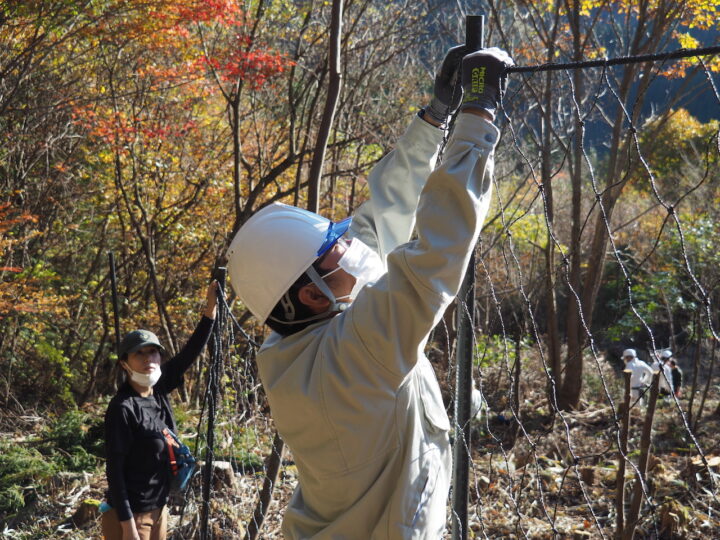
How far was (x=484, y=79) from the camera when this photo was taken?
1.54 meters

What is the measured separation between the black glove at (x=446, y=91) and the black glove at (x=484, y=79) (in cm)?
36

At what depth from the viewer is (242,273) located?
71.6 inches

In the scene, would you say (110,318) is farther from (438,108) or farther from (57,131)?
(438,108)

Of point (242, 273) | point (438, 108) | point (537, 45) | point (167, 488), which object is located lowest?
point (167, 488)

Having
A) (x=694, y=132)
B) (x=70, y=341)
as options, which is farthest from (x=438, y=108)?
(x=694, y=132)

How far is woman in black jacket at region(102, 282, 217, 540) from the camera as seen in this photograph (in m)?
3.30

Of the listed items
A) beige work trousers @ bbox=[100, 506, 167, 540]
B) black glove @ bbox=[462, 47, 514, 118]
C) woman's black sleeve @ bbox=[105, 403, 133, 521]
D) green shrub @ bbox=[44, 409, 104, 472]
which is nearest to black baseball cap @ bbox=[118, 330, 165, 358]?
woman's black sleeve @ bbox=[105, 403, 133, 521]

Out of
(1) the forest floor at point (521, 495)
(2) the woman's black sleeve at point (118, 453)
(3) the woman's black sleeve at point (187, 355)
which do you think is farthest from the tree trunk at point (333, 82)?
(1) the forest floor at point (521, 495)

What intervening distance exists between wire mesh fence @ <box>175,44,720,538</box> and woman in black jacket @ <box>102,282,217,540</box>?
234mm

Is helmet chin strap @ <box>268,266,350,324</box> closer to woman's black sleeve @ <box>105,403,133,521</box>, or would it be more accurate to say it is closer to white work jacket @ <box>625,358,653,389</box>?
woman's black sleeve @ <box>105,403,133,521</box>

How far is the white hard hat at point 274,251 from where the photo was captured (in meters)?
1.72

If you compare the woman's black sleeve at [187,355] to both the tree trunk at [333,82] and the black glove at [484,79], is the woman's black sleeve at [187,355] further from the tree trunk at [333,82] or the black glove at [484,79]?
the black glove at [484,79]

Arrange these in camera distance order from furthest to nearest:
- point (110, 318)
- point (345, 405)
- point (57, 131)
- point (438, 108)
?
1. point (110, 318)
2. point (57, 131)
3. point (438, 108)
4. point (345, 405)

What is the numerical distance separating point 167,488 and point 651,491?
373 cm
